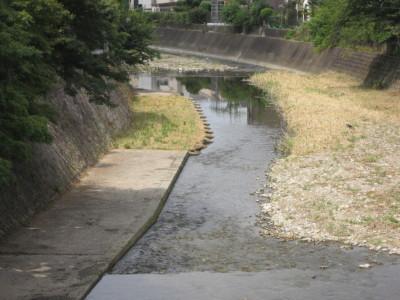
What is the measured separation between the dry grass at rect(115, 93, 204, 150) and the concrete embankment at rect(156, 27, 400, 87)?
41.1 feet

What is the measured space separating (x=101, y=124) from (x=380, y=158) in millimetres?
9770

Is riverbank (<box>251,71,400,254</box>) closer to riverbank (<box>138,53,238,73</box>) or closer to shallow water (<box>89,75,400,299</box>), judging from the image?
shallow water (<box>89,75,400,299</box>)

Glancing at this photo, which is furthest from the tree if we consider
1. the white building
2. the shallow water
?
the shallow water

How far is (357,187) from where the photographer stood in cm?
1744

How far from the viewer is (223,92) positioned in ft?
151

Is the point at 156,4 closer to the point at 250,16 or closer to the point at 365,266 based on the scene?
the point at 250,16

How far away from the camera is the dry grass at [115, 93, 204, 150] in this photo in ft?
80.8

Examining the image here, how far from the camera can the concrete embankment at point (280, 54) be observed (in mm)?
41197

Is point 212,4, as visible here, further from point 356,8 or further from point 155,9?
point 356,8

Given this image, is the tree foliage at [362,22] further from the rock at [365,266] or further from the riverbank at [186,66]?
the rock at [365,266]

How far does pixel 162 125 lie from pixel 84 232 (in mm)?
14430

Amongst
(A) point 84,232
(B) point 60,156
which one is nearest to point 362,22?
(B) point 60,156

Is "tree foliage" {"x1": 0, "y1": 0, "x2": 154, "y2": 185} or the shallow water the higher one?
"tree foliage" {"x1": 0, "y1": 0, "x2": 154, "y2": 185}

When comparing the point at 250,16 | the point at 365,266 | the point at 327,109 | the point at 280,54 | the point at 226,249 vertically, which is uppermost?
the point at 250,16
